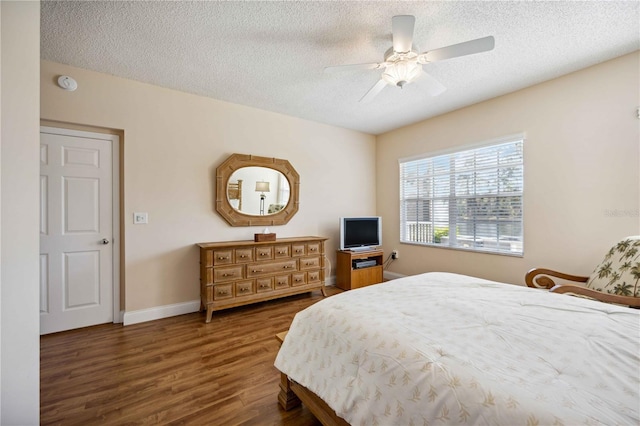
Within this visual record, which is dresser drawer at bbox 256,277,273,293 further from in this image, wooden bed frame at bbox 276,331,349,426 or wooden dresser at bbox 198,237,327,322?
wooden bed frame at bbox 276,331,349,426

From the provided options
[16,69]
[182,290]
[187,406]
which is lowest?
[187,406]

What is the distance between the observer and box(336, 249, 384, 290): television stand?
386cm

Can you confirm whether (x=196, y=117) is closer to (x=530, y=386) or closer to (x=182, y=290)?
(x=182, y=290)

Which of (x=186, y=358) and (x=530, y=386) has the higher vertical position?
(x=530, y=386)

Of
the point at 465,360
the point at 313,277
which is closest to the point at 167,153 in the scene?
the point at 313,277

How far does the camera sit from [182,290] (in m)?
3.04

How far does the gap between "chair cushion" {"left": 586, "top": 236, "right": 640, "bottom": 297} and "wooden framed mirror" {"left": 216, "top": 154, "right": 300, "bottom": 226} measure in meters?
3.23

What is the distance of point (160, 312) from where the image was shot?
2889 millimetres

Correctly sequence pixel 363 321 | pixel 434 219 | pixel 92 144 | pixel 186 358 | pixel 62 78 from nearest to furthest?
pixel 363 321 → pixel 186 358 → pixel 62 78 → pixel 92 144 → pixel 434 219

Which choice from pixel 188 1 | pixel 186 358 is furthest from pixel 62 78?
pixel 186 358

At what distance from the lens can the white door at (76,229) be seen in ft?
8.19

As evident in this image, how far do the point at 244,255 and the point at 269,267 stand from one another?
365 millimetres

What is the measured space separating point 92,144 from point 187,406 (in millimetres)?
2762

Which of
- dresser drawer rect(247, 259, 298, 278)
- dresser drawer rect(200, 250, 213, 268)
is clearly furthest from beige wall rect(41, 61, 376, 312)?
dresser drawer rect(247, 259, 298, 278)
